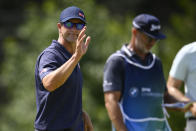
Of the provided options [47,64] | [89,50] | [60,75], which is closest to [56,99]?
[47,64]

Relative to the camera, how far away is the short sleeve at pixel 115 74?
5.27m

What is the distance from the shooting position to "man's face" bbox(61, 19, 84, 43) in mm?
4262

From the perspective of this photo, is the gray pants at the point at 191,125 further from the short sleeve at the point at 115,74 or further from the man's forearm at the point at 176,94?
the short sleeve at the point at 115,74

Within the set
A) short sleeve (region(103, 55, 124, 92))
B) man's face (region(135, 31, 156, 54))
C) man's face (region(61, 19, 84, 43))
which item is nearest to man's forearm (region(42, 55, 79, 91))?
man's face (region(61, 19, 84, 43))

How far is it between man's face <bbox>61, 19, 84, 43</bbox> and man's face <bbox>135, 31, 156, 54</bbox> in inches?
52.6

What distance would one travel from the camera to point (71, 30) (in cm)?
426

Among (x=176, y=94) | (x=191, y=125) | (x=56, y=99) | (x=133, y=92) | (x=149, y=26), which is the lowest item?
(x=191, y=125)

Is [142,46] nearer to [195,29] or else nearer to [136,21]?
[136,21]


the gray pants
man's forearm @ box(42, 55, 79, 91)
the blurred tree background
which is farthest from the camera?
the blurred tree background

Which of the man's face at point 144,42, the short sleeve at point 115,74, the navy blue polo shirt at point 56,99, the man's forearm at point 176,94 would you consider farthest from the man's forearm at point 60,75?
the man's forearm at point 176,94

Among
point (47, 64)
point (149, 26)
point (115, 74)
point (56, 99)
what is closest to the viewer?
point (47, 64)

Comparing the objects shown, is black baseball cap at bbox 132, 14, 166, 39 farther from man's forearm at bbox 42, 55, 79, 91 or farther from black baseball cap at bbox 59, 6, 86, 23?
man's forearm at bbox 42, 55, 79, 91

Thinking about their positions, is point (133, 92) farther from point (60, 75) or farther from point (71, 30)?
point (60, 75)

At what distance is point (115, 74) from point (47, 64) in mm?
1353
